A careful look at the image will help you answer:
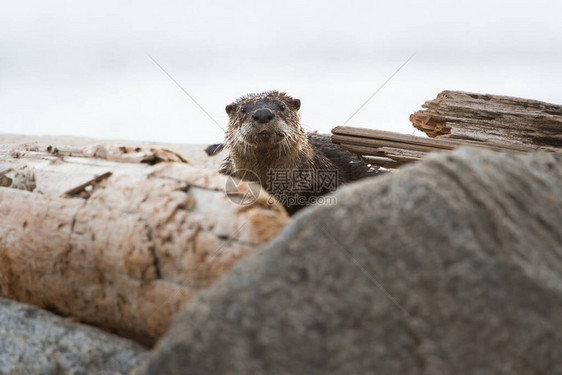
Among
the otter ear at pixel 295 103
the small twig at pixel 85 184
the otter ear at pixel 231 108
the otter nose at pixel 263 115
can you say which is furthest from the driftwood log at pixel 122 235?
the otter ear at pixel 295 103

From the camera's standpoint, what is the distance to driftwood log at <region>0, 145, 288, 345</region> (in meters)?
1.62

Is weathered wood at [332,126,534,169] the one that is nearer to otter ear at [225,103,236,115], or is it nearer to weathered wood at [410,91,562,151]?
weathered wood at [410,91,562,151]

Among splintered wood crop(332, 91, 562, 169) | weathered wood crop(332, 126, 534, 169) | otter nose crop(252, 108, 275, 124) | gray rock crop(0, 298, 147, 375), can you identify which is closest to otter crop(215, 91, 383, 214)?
otter nose crop(252, 108, 275, 124)

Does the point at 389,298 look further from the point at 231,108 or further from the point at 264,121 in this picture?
the point at 231,108

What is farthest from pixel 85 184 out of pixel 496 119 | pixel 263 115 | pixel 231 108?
pixel 496 119

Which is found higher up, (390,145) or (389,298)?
(389,298)

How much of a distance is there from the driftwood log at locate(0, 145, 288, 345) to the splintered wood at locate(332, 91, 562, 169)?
5.61ft

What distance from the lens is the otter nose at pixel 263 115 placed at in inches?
138

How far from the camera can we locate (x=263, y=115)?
3.50 meters

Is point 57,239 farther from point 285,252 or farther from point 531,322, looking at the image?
point 531,322

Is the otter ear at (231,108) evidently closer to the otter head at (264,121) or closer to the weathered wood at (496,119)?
the otter head at (264,121)

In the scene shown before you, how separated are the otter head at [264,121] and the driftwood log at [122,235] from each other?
1.46 meters

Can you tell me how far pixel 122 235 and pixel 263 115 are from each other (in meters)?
1.92

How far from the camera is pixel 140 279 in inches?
67.1
